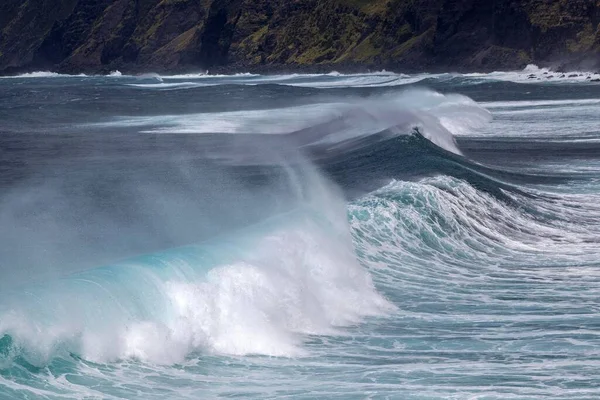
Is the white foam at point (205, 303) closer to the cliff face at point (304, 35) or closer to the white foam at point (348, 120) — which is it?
the white foam at point (348, 120)

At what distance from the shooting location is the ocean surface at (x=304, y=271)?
9742 mm

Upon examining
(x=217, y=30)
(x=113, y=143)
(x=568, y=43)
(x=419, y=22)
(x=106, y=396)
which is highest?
(x=217, y=30)

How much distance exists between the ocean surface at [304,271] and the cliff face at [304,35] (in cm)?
6443

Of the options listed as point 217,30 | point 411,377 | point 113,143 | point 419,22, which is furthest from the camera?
point 217,30

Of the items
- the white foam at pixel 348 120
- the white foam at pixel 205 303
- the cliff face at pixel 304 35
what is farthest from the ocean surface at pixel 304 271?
the cliff face at pixel 304 35

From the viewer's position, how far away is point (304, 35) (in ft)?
428

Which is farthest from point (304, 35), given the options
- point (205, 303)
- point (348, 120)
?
point (205, 303)

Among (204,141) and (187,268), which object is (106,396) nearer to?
(187,268)

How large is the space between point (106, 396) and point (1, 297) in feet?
6.06

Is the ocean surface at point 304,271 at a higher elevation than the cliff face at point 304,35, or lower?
lower

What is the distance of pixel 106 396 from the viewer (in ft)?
29.7

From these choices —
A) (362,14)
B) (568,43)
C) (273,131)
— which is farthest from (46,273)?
(362,14)

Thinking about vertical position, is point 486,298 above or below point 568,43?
below

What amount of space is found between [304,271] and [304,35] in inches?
4666
